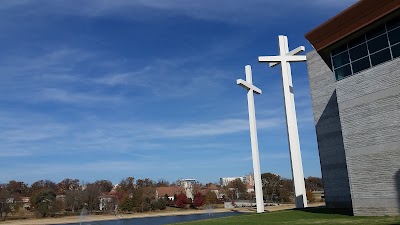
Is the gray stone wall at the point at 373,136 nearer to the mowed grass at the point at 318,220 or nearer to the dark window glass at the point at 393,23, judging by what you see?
the mowed grass at the point at 318,220

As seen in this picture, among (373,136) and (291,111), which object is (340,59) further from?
(291,111)

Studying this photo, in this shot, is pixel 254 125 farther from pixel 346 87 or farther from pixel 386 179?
pixel 386 179

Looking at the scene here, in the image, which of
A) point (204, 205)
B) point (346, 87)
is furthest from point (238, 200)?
point (346, 87)

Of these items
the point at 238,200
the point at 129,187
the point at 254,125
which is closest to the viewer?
the point at 254,125

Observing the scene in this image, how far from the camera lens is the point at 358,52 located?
71.3ft

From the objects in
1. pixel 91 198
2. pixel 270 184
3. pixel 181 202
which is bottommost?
pixel 181 202

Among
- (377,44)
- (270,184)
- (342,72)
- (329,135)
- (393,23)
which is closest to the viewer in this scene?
(393,23)

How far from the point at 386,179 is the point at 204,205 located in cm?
9477

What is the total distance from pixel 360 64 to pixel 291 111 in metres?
12.6

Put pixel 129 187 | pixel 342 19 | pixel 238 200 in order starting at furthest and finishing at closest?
1. pixel 129 187
2. pixel 238 200
3. pixel 342 19

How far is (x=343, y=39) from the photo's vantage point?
2231cm

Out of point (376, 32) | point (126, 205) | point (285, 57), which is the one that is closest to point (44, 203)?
point (126, 205)

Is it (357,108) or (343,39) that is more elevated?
(343,39)

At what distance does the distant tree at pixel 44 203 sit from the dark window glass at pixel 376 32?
9209cm
